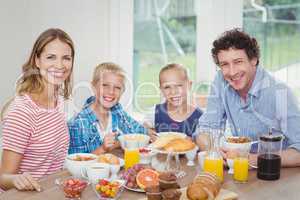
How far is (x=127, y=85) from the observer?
331 cm

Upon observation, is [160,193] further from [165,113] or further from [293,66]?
[293,66]

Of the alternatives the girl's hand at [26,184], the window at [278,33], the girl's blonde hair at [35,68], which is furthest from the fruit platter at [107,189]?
the window at [278,33]

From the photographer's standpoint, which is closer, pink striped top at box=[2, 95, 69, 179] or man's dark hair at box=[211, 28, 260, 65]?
pink striped top at box=[2, 95, 69, 179]

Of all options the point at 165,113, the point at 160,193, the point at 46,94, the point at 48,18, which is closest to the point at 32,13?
the point at 48,18

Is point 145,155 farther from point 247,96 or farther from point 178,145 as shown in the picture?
point 247,96

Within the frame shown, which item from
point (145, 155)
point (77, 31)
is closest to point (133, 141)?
point (145, 155)

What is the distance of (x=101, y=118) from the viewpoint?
256 centimetres

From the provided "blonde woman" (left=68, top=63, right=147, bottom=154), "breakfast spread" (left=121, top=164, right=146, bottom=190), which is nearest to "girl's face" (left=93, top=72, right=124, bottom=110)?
"blonde woman" (left=68, top=63, right=147, bottom=154)

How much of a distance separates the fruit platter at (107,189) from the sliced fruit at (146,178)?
8 centimetres

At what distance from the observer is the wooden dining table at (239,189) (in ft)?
5.24

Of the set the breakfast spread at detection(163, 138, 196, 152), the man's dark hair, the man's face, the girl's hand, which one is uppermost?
the man's dark hair

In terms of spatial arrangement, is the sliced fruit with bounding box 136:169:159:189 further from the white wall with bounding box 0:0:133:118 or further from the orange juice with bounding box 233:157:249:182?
the white wall with bounding box 0:0:133:118

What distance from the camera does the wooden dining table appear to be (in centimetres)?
160

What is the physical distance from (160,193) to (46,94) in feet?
2.87
